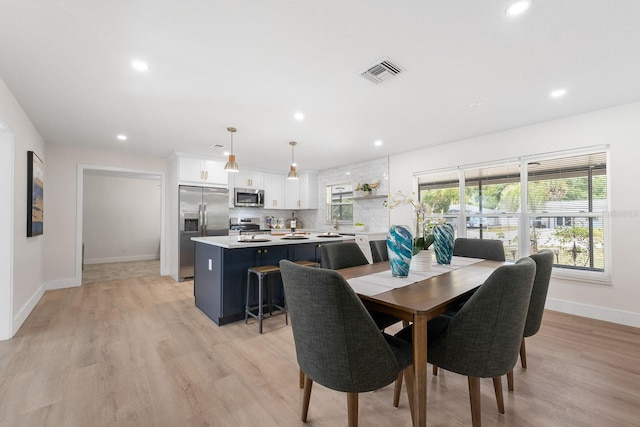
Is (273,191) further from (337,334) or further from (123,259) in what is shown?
(337,334)

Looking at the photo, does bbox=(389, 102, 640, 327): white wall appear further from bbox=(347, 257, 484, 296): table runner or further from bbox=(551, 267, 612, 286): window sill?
bbox=(347, 257, 484, 296): table runner

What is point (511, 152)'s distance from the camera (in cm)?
373

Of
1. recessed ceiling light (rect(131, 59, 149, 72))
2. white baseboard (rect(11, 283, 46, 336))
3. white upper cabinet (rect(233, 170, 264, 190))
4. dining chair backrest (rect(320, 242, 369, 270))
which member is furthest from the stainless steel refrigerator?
dining chair backrest (rect(320, 242, 369, 270))

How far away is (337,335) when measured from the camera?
114 cm

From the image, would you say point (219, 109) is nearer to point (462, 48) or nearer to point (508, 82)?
point (462, 48)

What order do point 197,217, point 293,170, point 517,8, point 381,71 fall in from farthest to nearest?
point 197,217, point 293,170, point 381,71, point 517,8

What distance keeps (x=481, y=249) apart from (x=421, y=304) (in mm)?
1932

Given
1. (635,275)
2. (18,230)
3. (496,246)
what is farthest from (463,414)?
(18,230)

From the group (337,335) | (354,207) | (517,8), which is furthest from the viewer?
(354,207)

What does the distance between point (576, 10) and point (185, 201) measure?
5.36 meters

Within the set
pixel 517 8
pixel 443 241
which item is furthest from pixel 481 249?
pixel 517 8

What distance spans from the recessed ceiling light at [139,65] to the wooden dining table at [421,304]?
2.31 m

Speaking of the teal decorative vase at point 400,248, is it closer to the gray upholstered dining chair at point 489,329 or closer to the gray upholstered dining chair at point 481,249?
the gray upholstered dining chair at point 489,329

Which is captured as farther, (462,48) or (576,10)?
(462,48)
